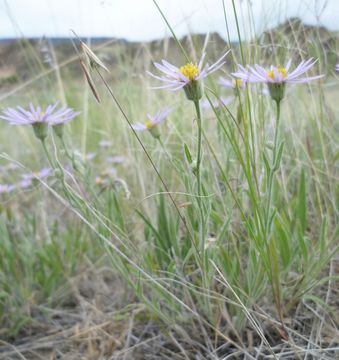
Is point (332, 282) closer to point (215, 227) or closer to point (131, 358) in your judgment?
point (215, 227)

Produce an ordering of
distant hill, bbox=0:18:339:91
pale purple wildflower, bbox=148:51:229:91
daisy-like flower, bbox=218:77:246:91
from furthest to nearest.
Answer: distant hill, bbox=0:18:339:91, daisy-like flower, bbox=218:77:246:91, pale purple wildflower, bbox=148:51:229:91

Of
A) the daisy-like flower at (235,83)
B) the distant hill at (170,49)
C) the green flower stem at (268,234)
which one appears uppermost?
the distant hill at (170,49)

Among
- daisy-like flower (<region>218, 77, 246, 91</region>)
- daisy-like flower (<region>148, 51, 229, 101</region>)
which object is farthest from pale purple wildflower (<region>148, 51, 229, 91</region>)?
daisy-like flower (<region>218, 77, 246, 91</region>)

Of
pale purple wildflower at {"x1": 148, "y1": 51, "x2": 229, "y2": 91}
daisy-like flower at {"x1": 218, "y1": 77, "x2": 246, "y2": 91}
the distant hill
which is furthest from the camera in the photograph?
the distant hill

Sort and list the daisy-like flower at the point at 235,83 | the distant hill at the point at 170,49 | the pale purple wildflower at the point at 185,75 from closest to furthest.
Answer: the pale purple wildflower at the point at 185,75 < the daisy-like flower at the point at 235,83 < the distant hill at the point at 170,49

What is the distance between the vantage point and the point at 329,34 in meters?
1.40

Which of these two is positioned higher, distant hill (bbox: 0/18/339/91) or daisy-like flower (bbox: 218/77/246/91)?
distant hill (bbox: 0/18/339/91)

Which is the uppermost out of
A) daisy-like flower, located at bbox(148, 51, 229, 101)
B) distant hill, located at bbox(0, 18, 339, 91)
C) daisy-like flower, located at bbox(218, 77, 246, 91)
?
distant hill, located at bbox(0, 18, 339, 91)

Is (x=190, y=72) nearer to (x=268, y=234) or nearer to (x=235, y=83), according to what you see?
(x=235, y=83)

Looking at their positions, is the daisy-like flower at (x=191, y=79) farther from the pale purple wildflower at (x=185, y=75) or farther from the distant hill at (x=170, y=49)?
the distant hill at (x=170, y=49)

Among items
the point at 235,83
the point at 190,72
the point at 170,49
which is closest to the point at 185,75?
the point at 190,72

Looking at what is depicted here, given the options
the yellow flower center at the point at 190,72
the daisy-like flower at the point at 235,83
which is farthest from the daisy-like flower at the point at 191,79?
the daisy-like flower at the point at 235,83

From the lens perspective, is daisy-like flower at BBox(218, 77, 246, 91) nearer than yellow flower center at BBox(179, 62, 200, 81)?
No

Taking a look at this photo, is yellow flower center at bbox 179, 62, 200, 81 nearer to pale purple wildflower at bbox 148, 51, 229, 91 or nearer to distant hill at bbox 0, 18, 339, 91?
pale purple wildflower at bbox 148, 51, 229, 91
